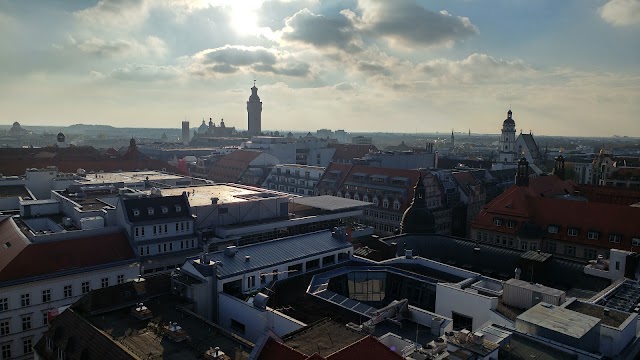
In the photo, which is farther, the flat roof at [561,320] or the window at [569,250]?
the window at [569,250]

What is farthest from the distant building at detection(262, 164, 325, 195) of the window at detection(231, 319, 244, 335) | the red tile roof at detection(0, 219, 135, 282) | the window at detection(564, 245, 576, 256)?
the window at detection(231, 319, 244, 335)

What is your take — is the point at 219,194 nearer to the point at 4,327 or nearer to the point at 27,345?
the point at 27,345

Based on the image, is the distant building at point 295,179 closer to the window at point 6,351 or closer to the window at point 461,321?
the window at point 461,321

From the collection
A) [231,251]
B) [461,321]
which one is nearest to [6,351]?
[231,251]

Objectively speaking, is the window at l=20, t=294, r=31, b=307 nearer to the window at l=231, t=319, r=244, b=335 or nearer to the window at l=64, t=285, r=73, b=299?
the window at l=64, t=285, r=73, b=299

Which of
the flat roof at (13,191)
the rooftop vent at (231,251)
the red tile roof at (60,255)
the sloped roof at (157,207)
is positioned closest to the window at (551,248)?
the rooftop vent at (231,251)
